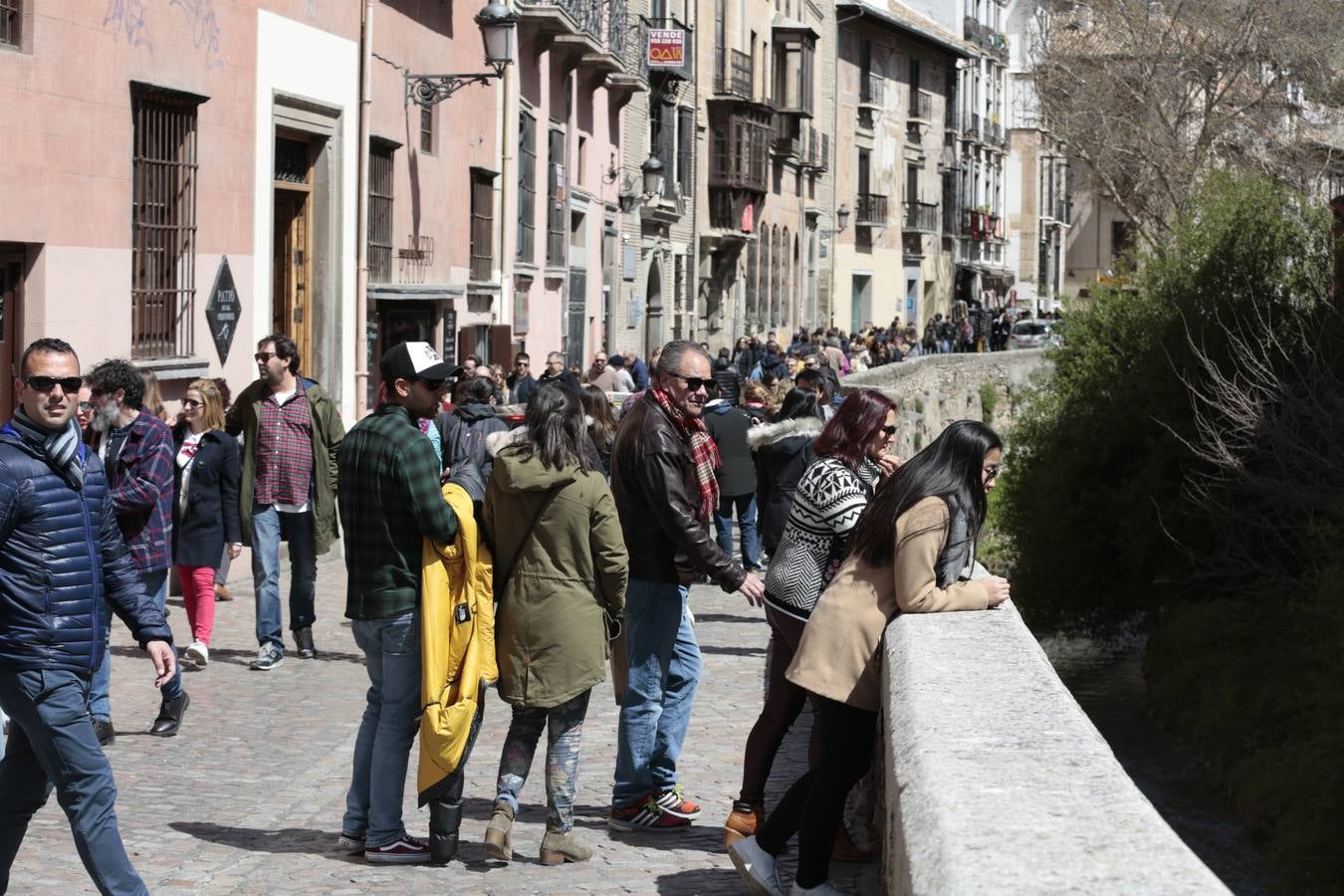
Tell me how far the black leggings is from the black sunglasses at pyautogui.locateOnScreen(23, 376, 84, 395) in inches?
89.8

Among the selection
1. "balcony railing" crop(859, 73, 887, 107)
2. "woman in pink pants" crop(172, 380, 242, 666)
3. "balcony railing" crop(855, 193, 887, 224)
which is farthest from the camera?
"balcony railing" crop(859, 73, 887, 107)

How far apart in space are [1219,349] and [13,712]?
46.8ft

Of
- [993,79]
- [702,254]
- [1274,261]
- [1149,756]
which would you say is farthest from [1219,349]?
[993,79]

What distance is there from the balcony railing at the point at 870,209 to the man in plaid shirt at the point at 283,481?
4269 cm

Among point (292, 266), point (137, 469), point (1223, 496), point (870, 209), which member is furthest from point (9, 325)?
point (870, 209)

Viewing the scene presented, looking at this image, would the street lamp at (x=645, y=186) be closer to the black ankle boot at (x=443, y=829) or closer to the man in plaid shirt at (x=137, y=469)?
the man in plaid shirt at (x=137, y=469)

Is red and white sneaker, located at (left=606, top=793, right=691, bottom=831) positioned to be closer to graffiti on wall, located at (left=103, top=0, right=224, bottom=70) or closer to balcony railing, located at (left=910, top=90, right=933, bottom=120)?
graffiti on wall, located at (left=103, top=0, right=224, bottom=70)

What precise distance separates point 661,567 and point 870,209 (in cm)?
4730

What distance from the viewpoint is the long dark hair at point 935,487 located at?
17.8ft

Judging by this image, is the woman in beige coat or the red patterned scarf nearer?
the woman in beige coat

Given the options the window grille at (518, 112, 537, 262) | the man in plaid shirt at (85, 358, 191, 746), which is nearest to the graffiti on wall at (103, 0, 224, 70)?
the man in plaid shirt at (85, 358, 191, 746)

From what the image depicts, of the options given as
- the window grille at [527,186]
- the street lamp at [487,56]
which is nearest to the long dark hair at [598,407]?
the street lamp at [487,56]

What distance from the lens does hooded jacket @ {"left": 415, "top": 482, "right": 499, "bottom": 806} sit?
6.19 meters

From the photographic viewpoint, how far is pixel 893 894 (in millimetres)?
3756
